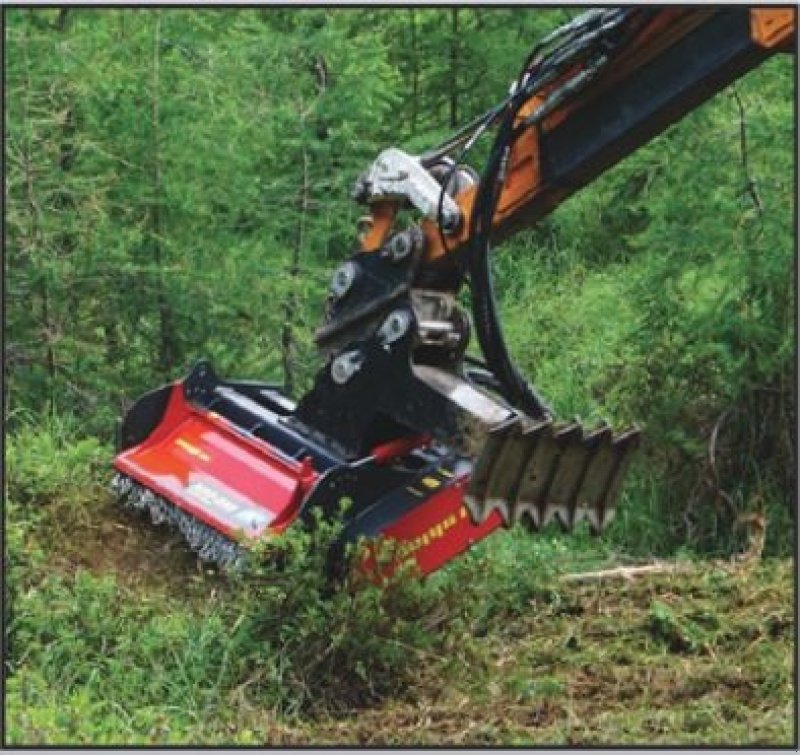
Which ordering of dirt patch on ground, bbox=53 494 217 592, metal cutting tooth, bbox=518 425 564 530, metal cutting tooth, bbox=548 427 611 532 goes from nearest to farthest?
metal cutting tooth, bbox=518 425 564 530
metal cutting tooth, bbox=548 427 611 532
dirt patch on ground, bbox=53 494 217 592

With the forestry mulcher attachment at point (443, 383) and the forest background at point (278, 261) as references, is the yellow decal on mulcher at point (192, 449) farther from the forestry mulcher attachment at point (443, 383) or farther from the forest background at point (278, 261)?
the forest background at point (278, 261)

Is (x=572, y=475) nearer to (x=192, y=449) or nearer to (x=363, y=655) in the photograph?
(x=363, y=655)

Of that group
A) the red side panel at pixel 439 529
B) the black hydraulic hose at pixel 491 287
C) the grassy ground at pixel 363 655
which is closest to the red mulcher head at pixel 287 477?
the red side panel at pixel 439 529

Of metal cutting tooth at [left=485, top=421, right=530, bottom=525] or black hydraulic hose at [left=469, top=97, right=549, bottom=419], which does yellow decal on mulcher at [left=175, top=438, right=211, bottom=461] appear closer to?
black hydraulic hose at [left=469, top=97, right=549, bottom=419]

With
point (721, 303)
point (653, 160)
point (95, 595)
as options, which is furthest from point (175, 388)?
point (653, 160)

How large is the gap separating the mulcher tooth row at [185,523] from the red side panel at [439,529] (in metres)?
0.58

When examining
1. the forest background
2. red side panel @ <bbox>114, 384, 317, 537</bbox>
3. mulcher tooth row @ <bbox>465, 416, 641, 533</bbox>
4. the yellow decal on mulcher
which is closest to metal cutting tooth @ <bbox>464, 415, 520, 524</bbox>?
mulcher tooth row @ <bbox>465, 416, 641, 533</bbox>

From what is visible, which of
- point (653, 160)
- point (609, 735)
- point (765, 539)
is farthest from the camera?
point (653, 160)

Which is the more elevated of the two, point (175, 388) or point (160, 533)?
point (175, 388)

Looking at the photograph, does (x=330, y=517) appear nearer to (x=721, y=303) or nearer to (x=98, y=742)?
(x=98, y=742)

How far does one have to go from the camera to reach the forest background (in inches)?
314

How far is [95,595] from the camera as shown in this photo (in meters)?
6.05

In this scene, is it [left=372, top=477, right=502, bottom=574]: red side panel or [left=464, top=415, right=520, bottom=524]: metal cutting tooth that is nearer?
[left=464, top=415, right=520, bottom=524]: metal cutting tooth

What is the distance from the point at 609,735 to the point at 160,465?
7.16 feet
